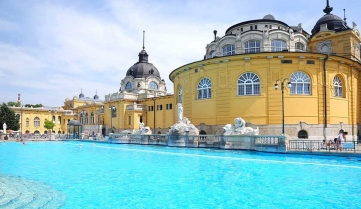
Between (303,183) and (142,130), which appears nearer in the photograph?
(303,183)

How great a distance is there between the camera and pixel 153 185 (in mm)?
9469

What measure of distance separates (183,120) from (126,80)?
121ft

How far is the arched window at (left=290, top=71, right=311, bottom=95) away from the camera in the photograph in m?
26.7

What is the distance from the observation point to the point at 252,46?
103 feet

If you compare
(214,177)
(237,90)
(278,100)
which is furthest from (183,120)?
(214,177)

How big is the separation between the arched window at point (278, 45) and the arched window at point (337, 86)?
250 inches

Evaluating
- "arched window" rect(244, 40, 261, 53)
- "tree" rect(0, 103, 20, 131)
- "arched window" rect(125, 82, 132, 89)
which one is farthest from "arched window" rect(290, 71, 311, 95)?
"tree" rect(0, 103, 20, 131)

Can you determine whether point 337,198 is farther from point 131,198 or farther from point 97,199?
point 97,199

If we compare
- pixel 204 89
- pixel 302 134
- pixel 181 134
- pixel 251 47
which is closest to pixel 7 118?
pixel 204 89

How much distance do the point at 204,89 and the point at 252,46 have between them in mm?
7253

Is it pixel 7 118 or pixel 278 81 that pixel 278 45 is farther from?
pixel 7 118

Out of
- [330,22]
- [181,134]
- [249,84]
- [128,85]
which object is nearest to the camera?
[181,134]

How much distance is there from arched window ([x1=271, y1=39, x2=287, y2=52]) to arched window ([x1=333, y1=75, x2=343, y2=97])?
250 inches

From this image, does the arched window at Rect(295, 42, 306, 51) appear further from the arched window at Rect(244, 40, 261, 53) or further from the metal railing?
the metal railing
